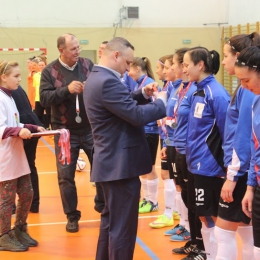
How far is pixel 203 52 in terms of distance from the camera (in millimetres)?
3498

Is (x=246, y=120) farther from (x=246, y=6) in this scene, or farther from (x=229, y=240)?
(x=246, y=6)

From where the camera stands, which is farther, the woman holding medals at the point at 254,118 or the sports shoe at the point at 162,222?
the sports shoe at the point at 162,222

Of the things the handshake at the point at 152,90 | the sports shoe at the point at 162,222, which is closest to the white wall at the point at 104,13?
the sports shoe at the point at 162,222

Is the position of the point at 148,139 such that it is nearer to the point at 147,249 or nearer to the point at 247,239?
the point at 147,249

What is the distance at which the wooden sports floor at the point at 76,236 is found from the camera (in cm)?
423

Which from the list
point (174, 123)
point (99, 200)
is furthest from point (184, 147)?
point (99, 200)

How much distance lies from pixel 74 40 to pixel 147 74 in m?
1.03

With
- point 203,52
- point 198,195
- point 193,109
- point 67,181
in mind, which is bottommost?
point 67,181

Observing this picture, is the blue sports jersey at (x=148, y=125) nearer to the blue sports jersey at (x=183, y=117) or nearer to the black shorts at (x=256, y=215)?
the blue sports jersey at (x=183, y=117)

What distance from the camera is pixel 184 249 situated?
4109 mm

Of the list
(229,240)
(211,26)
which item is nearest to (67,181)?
(229,240)

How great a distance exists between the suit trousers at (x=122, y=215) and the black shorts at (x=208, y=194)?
1.41ft

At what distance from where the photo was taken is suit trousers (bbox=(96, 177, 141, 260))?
3217 mm

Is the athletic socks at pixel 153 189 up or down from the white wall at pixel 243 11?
down
